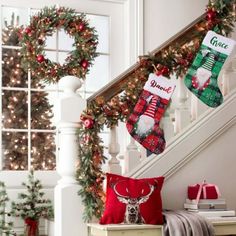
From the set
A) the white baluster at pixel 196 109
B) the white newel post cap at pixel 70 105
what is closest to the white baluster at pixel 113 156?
the white newel post cap at pixel 70 105

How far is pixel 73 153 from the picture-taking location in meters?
3.66

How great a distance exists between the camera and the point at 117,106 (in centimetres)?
371

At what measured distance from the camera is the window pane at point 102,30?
18.2ft

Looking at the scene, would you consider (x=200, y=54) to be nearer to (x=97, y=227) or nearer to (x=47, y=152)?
(x=97, y=227)

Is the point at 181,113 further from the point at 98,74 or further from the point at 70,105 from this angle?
the point at 98,74

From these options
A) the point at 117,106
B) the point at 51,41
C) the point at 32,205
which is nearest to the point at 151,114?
the point at 117,106

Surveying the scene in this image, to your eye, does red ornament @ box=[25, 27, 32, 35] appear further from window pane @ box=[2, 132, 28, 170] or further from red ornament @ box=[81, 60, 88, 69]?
window pane @ box=[2, 132, 28, 170]

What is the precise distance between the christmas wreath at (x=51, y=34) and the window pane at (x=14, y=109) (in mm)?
248

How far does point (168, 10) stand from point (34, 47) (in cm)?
142

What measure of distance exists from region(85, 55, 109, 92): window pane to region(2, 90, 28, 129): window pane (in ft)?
2.13

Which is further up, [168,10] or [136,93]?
[168,10]

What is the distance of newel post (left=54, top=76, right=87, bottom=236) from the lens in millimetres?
3594

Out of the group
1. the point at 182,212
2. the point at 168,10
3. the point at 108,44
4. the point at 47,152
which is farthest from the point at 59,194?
the point at 168,10

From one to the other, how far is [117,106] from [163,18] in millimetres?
2163
